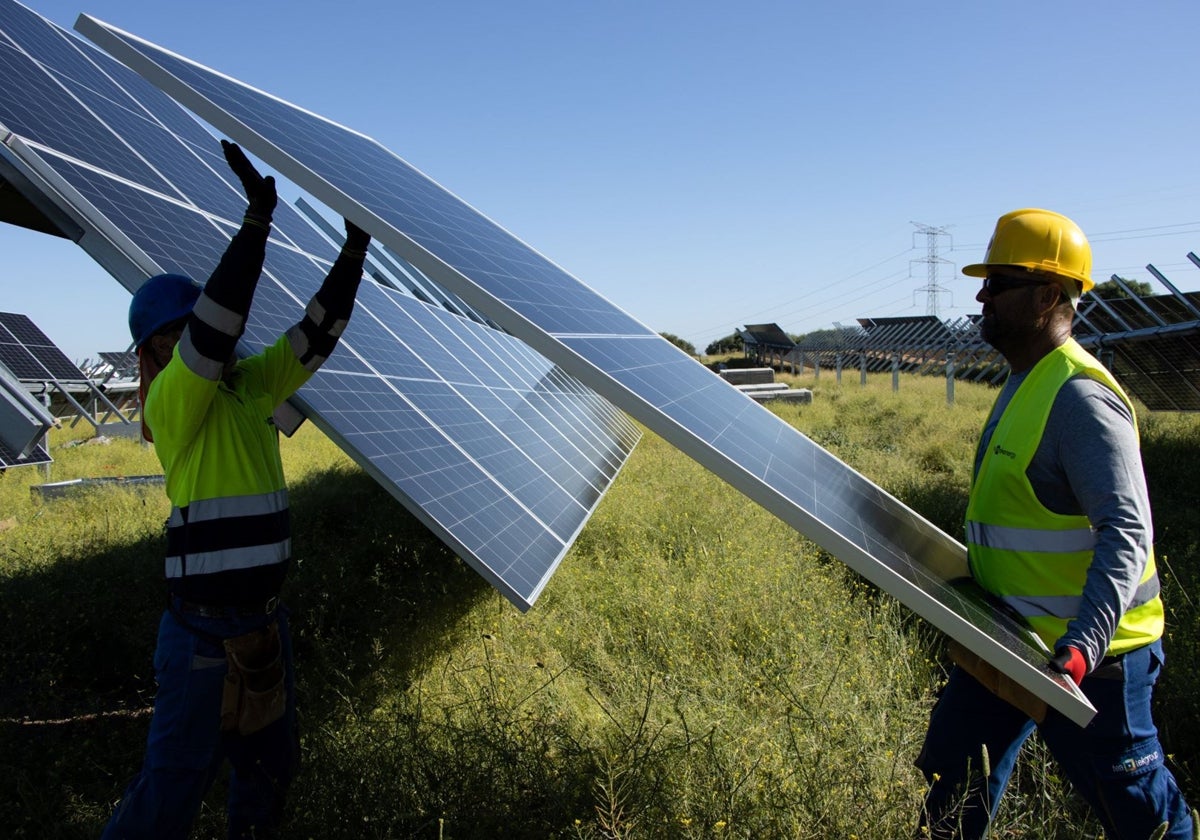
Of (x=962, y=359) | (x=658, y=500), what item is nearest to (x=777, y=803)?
(x=658, y=500)

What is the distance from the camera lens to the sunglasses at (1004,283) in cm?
247

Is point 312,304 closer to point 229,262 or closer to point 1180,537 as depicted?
point 229,262

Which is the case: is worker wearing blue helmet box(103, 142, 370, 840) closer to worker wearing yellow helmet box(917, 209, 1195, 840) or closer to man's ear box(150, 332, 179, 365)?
man's ear box(150, 332, 179, 365)

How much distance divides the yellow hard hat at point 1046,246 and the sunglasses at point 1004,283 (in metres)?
0.04

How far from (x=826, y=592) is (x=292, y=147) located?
14.0 feet

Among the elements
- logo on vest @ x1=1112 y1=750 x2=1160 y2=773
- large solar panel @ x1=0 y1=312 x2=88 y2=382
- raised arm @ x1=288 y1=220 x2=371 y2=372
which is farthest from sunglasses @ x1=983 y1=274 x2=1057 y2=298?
large solar panel @ x1=0 y1=312 x2=88 y2=382

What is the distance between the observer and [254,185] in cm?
247

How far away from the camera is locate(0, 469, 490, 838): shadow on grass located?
366cm

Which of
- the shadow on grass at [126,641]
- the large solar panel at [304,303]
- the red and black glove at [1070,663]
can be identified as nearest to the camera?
the red and black glove at [1070,663]

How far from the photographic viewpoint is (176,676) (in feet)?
8.59

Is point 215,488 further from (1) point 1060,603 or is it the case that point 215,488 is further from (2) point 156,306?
(1) point 1060,603

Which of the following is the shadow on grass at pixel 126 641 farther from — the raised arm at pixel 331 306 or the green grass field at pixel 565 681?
the raised arm at pixel 331 306

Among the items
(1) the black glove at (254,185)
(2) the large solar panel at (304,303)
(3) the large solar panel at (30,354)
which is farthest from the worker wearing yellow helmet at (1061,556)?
(3) the large solar panel at (30,354)

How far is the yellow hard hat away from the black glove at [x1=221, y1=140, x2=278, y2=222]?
2.26 metres
